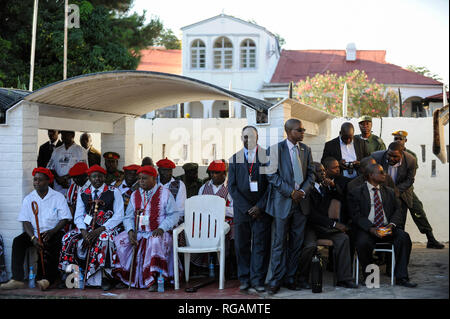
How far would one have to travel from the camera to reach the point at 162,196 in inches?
304

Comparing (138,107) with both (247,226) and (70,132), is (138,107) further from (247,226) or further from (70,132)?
(247,226)

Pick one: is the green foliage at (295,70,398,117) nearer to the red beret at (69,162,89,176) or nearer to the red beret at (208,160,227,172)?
the red beret at (208,160,227,172)

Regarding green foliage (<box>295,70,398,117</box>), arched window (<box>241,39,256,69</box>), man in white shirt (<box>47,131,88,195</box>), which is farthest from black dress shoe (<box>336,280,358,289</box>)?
arched window (<box>241,39,256,69</box>)

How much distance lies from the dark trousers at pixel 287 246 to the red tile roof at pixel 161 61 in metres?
26.7

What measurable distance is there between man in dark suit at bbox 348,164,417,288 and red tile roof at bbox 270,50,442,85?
2243 centimetres

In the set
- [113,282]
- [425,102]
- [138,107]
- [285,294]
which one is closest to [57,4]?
[138,107]

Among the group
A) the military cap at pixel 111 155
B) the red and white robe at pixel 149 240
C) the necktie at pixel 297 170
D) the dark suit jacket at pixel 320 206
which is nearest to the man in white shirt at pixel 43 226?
the red and white robe at pixel 149 240

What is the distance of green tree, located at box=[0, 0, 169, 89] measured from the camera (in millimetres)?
19609

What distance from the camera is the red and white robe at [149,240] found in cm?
740

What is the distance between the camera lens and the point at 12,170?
318 inches

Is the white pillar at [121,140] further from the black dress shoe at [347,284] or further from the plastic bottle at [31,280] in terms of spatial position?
the black dress shoe at [347,284]

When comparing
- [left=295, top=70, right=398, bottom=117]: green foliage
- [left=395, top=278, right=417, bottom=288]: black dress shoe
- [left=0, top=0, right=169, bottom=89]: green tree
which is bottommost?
[left=395, top=278, right=417, bottom=288]: black dress shoe

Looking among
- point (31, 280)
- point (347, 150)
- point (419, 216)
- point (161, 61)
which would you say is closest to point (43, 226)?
point (31, 280)
